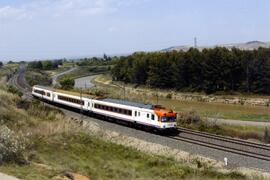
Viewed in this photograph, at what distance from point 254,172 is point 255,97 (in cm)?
5804

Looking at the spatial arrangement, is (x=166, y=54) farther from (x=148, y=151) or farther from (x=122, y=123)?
(x=148, y=151)

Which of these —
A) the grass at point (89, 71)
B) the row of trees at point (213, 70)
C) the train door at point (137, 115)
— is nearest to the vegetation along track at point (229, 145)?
the train door at point (137, 115)

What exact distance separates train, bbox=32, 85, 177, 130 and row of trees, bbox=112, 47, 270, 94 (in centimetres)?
3774

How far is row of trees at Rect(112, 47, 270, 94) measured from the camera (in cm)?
8181

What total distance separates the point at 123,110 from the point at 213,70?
162ft

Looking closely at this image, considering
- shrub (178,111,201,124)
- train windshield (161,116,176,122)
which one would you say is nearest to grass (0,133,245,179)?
train windshield (161,116,176,122)

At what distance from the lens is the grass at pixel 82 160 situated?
1727cm

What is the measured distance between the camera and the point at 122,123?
136 ft

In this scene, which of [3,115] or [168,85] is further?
[168,85]

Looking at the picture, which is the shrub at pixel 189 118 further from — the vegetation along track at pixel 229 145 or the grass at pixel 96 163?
the grass at pixel 96 163

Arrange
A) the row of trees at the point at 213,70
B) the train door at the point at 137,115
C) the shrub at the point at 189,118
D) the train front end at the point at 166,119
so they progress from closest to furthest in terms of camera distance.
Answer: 1. the train front end at the point at 166,119
2. the train door at the point at 137,115
3. the shrub at the point at 189,118
4. the row of trees at the point at 213,70

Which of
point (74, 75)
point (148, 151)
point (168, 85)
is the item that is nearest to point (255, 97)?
point (168, 85)

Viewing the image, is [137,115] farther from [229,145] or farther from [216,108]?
[216,108]

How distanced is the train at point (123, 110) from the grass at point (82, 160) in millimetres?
6355
